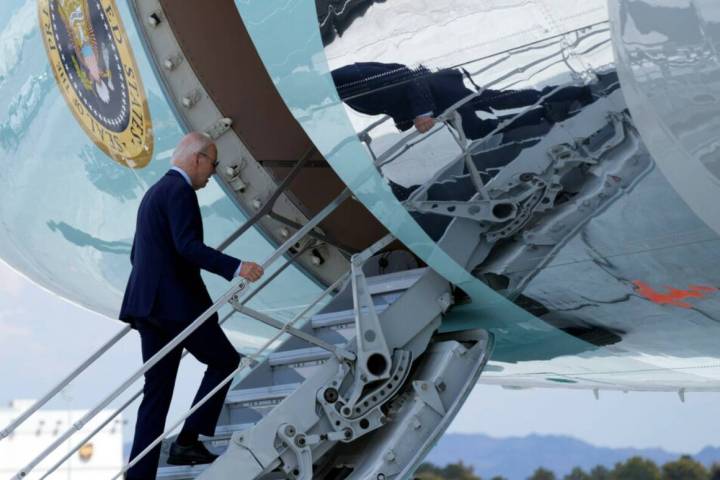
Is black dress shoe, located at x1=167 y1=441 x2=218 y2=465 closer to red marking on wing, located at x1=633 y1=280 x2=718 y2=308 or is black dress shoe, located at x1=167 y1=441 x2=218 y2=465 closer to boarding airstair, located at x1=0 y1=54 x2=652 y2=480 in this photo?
boarding airstair, located at x1=0 y1=54 x2=652 y2=480

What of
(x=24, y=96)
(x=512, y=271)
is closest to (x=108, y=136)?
(x=24, y=96)

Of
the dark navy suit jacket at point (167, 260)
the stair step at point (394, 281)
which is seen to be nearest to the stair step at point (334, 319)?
the stair step at point (394, 281)

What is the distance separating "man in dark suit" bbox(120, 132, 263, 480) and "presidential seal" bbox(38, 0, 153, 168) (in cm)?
86

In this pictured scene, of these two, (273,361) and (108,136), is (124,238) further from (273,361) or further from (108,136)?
(273,361)

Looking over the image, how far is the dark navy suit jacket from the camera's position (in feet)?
17.4

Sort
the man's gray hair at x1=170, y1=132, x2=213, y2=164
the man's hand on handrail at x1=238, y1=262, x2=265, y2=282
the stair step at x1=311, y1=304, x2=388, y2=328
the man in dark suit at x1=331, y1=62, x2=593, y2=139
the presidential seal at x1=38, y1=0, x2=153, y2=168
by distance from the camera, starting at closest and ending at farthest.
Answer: the man in dark suit at x1=331, y1=62, x2=593, y2=139
the man's hand on handrail at x1=238, y1=262, x2=265, y2=282
the man's gray hair at x1=170, y1=132, x2=213, y2=164
the stair step at x1=311, y1=304, x2=388, y2=328
the presidential seal at x1=38, y1=0, x2=153, y2=168

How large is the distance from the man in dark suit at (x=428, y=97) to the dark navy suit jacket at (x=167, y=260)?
87 cm

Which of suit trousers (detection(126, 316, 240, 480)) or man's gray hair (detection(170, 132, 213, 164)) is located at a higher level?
man's gray hair (detection(170, 132, 213, 164))

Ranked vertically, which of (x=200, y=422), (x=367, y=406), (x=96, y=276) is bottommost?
(x=200, y=422)

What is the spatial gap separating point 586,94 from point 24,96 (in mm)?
3579

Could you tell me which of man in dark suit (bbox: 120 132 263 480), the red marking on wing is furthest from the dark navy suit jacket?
the red marking on wing

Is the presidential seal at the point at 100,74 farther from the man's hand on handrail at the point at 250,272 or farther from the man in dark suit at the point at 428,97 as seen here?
the man in dark suit at the point at 428,97

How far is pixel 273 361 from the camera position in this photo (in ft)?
19.9

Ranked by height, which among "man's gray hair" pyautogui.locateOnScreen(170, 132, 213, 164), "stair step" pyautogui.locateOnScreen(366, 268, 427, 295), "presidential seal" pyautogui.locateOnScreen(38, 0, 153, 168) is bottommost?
"man's gray hair" pyautogui.locateOnScreen(170, 132, 213, 164)
